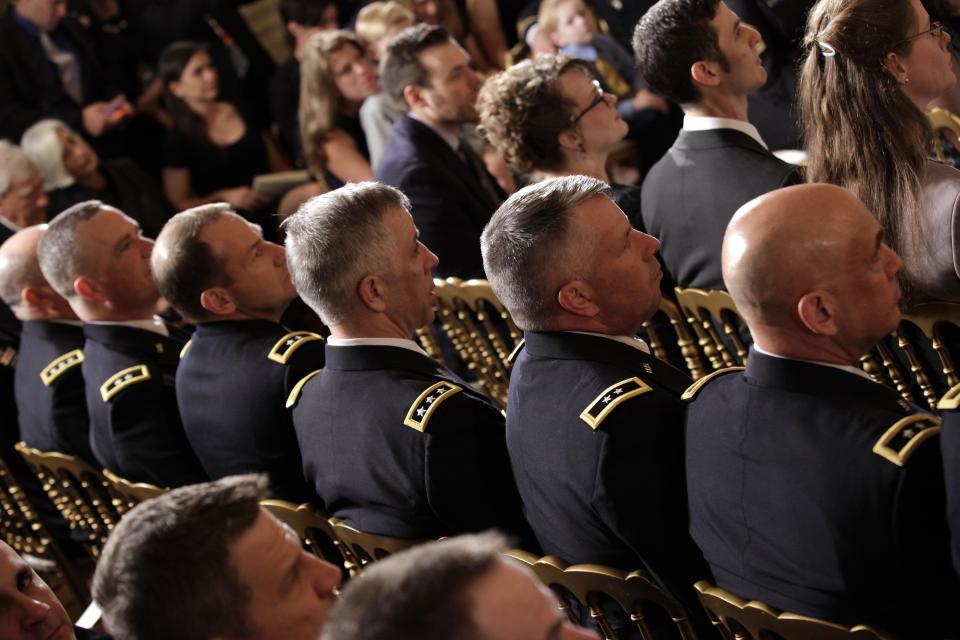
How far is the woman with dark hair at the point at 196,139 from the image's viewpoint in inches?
238

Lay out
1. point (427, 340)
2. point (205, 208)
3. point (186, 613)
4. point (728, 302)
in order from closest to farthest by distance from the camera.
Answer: point (186, 613) → point (728, 302) → point (205, 208) → point (427, 340)

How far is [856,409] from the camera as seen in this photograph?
1733 millimetres

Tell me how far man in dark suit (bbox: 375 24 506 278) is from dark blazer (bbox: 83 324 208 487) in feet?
3.77

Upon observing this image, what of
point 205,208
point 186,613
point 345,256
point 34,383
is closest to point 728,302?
point 345,256

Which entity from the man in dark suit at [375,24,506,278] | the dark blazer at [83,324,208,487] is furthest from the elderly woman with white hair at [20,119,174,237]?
the dark blazer at [83,324,208,487]

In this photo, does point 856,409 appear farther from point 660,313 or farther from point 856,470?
point 660,313

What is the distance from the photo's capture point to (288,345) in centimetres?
279

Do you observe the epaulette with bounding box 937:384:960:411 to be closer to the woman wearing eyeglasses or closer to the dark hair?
the woman wearing eyeglasses

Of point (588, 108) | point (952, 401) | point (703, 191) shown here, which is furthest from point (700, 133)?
point (952, 401)

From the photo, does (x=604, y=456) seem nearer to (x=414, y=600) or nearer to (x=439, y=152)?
(x=414, y=600)

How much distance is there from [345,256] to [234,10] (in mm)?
4785

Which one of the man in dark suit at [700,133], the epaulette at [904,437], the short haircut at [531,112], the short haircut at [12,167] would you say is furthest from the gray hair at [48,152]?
the epaulette at [904,437]

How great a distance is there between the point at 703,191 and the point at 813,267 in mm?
1185

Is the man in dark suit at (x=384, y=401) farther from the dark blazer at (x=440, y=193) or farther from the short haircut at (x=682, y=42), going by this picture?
the dark blazer at (x=440, y=193)
